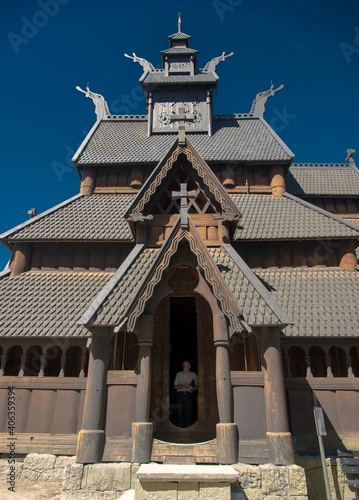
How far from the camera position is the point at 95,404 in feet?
23.6

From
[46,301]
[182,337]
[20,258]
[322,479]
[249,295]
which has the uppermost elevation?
[20,258]

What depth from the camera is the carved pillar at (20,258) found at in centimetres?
1176

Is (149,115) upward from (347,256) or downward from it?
upward

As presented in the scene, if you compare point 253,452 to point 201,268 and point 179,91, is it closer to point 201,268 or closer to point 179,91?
point 201,268

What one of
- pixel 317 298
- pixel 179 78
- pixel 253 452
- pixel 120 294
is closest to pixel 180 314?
pixel 317 298

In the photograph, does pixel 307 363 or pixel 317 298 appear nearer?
pixel 307 363

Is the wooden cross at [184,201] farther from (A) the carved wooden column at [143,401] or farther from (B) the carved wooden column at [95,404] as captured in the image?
(B) the carved wooden column at [95,404]

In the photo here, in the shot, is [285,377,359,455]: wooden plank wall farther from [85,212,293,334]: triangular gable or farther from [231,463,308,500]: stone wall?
[85,212,293,334]: triangular gable

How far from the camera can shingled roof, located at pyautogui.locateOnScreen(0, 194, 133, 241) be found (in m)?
11.9

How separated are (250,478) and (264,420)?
1083 millimetres

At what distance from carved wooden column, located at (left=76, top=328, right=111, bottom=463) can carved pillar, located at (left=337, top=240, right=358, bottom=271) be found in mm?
8284

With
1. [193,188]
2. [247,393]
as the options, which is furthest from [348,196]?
[247,393]

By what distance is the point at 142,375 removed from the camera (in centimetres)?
739

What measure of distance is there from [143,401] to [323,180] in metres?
16.7
